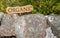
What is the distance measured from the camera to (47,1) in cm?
328

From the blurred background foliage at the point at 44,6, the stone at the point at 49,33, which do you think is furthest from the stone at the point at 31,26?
the blurred background foliage at the point at 44,6

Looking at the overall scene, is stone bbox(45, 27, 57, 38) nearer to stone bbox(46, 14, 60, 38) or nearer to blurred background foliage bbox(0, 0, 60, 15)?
stone bbox(46, 14, 60, 38)

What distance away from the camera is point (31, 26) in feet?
9.16

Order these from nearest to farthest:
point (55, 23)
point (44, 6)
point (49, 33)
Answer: point (49, 33) → point (55, 23) → point (44, 6)

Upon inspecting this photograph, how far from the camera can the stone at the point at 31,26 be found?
2744 mm

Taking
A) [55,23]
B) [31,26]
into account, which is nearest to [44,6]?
[55,23]

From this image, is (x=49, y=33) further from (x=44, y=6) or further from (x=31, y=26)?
(x=44, y=6)

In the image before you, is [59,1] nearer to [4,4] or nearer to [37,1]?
[37,1]

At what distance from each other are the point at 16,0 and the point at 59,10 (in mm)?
853

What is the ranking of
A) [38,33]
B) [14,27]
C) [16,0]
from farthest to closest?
[16,0] < [14,27] < [38,33]

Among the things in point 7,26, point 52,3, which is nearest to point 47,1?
point 52,3

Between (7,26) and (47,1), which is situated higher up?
(47,1)

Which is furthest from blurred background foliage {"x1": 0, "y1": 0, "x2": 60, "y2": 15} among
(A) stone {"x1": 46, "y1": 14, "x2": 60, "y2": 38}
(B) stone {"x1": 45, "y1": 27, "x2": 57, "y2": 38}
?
(B) stone {"x1": 45, "y1": 27, "x2": 57, "y2": 38}

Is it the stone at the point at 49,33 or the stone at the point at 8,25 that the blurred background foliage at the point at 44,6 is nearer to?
the stone at the point at 8,25
